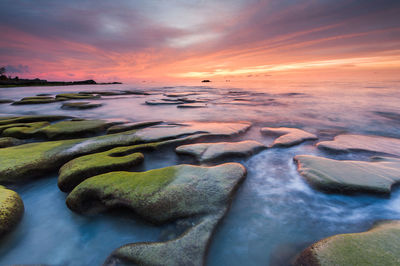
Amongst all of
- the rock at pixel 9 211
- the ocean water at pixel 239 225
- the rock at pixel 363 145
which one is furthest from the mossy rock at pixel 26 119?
the rock at pixel 363 145

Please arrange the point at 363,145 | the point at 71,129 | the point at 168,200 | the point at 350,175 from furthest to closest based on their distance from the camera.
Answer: the point at 71,129 < the point at 363,145 < the point at 350,175 < the point at 168,200

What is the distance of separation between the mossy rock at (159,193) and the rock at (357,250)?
5.73 feet

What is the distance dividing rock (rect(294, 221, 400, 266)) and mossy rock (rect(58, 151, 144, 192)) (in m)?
4.98

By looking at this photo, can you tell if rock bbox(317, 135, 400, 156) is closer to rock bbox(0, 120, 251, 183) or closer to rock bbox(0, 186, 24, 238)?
rock bbox(0, 120, 251, 183)

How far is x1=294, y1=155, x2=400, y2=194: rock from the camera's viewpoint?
4436 mm

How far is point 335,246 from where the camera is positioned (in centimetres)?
277

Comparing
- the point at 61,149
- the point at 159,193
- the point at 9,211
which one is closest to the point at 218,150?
the point at 159,193

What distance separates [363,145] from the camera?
24.3ft

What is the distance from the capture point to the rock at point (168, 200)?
2857mm

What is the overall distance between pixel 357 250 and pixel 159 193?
3566 mm

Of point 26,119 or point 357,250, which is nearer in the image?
point 357,250

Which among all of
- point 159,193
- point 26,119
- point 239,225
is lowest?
point 239,225

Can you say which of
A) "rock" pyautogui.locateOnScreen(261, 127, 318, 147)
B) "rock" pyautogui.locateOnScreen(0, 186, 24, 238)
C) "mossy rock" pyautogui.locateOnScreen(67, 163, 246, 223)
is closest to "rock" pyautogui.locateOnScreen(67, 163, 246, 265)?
"mossy rock" pyautogui.locateOnScreen(67, 163, 246, 223)

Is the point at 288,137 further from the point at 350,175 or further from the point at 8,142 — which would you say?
the point at 8,142
